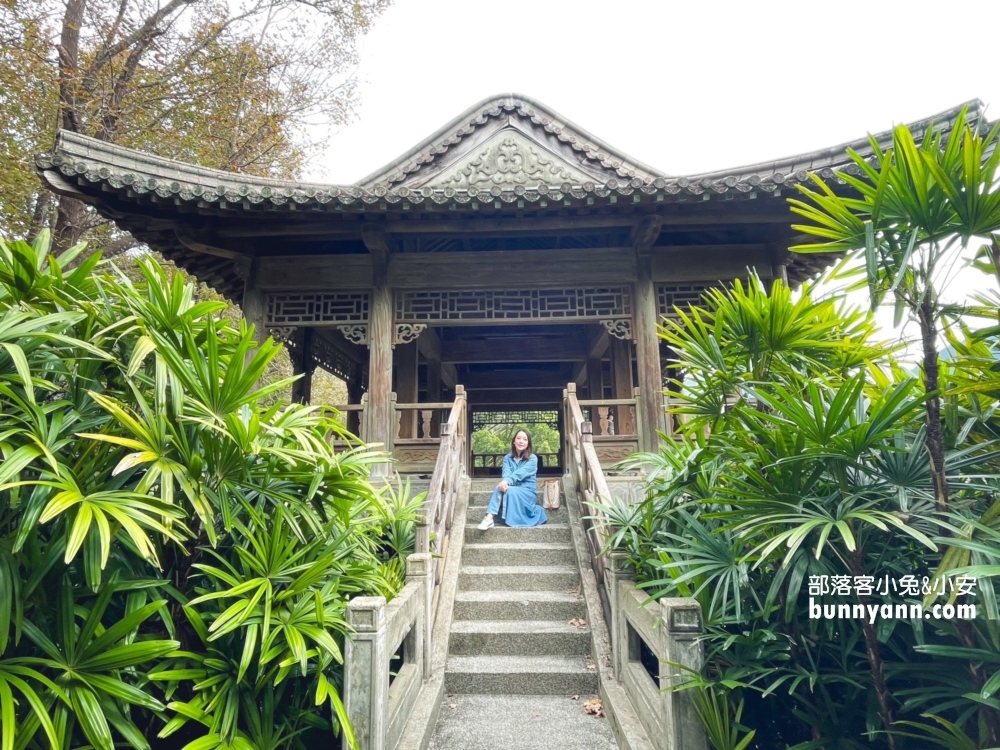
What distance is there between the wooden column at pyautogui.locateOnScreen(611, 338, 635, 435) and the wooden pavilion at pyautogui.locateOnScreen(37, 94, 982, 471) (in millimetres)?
30

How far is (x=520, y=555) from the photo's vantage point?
4.92m

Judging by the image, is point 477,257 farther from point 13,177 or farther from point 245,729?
point 13,177

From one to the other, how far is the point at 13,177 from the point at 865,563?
11257 millimetres

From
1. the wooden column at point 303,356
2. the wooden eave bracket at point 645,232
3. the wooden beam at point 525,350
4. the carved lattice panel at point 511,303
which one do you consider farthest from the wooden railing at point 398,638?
the wooden beam at point 525,350

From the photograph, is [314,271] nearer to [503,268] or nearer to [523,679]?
[503,268]

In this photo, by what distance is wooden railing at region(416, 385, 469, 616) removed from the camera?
4082mm

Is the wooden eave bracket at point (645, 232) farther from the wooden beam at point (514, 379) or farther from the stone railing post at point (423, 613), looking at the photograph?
the wooden beam at point (514, 379)

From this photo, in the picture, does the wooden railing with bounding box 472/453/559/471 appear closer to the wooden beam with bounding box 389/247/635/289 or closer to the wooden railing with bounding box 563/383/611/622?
the wooden railing with bounding box 563/383/611/622

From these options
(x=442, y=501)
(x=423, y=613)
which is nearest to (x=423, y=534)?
(x=423, y=613)

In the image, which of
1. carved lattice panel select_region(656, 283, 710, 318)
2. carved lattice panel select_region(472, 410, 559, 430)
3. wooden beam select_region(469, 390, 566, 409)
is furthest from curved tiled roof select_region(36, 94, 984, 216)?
carved lattice panel select_region(472, 410, 559, 430)

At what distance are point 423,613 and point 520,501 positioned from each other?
208 cm

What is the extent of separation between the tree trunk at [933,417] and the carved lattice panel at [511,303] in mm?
4293

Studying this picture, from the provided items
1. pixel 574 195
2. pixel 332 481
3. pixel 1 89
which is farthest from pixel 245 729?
pixel 1 89

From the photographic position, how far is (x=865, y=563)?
2.22m
